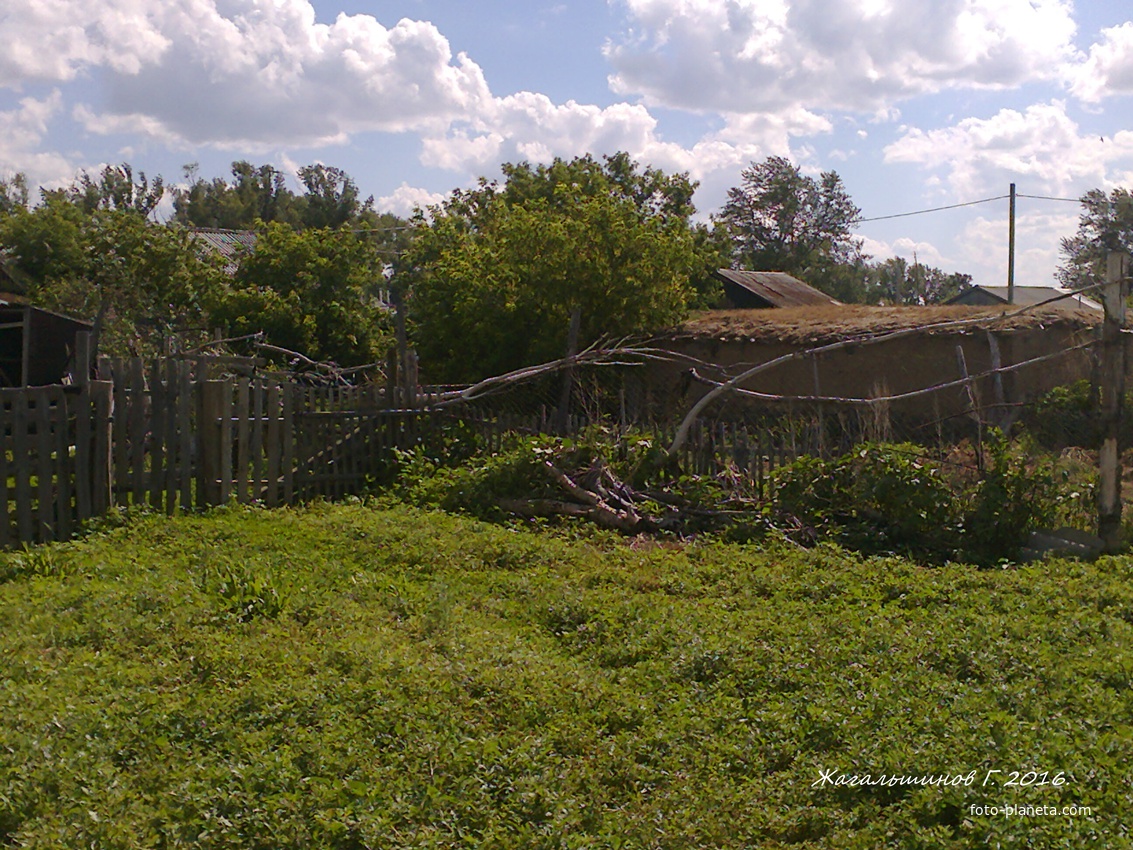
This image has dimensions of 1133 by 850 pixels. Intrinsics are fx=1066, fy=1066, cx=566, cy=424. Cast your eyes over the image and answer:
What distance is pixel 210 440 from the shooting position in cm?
988

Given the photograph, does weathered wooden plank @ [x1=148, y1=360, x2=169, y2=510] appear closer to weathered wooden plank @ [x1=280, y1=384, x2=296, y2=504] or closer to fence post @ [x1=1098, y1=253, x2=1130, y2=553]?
weathered wooden plank @ [x1=280, y1=384, x2=296, y2=504]

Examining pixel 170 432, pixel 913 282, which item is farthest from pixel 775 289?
pixel 913 282

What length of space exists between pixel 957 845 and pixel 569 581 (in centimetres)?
414

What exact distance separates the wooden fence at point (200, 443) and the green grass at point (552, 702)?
1.14 m

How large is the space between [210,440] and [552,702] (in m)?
5.96

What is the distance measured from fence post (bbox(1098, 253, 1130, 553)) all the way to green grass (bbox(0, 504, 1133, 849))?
82cm

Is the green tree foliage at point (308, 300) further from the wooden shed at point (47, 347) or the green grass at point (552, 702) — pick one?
the green grass at point (552, 702)

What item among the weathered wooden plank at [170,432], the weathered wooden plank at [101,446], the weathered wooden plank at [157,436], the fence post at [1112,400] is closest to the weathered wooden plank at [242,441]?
the weathered wooden plank at [170,432]

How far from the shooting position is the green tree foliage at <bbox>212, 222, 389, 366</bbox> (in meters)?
19.3

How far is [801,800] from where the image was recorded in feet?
13.3

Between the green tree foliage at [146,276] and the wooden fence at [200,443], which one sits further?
the green tree foliage at [146,276]

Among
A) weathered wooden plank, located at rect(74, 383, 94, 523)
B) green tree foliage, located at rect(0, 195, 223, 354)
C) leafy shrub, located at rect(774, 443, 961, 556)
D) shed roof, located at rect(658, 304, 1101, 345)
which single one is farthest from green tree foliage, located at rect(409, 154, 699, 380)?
weathered wooden plank, located at rect(74, 383, 94, 523)

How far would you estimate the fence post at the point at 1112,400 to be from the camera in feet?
28.0

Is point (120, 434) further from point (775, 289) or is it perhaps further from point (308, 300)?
point (775, 289)
